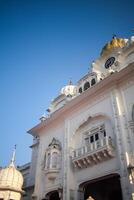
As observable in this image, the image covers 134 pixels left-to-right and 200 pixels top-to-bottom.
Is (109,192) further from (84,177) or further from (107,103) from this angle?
(107,103)

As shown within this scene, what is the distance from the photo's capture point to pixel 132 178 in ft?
41.9

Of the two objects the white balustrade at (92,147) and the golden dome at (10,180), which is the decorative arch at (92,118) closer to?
the white balustrade at (92,147)

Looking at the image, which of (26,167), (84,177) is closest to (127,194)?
(84,177)

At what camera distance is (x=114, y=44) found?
24531 millimetres

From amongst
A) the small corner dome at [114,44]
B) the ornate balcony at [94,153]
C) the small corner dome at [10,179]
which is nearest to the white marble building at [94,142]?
the ornate balcony at [94,153]

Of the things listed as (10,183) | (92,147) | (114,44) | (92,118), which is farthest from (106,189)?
(114,44)

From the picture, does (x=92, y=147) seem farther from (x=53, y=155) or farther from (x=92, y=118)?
(x=53, y=155)

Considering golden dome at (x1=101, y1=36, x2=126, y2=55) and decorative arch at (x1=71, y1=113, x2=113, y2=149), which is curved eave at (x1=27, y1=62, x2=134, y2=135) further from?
golden dome at (x1=101, y1=36, x2=126, y2=55)

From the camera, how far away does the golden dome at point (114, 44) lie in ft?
79.5

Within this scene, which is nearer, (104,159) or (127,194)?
(127,194)

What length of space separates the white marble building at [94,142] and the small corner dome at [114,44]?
2.18 feet

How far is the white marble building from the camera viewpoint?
15.1 m

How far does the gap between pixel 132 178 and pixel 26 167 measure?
17.6 meters

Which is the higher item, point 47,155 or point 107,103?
Answer: point 107,103
